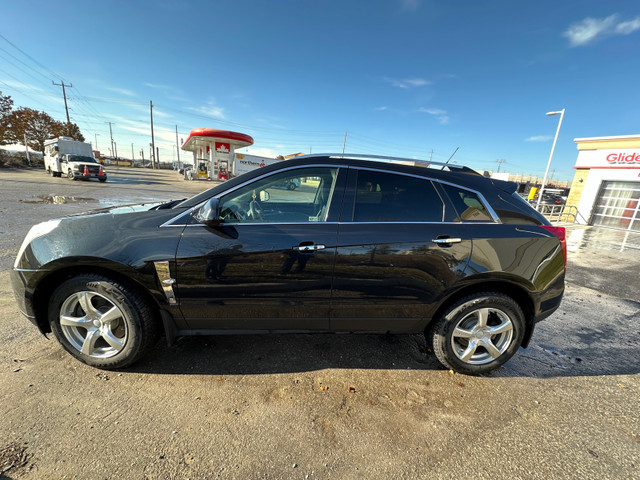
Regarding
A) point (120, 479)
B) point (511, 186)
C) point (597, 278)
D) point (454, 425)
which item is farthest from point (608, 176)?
point (120, 479)

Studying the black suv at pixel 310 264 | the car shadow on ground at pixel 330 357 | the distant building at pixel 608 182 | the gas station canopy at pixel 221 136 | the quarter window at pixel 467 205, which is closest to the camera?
the black suv at pixel 310 264

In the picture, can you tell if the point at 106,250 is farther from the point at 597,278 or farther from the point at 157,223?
the point at 597,278

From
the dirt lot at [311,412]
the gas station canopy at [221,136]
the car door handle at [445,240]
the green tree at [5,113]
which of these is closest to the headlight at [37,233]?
the dirt lot at [311,412]

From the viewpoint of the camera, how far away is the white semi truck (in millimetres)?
20891

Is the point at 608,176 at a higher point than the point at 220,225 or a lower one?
higher

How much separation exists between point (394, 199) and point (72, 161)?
27.7m

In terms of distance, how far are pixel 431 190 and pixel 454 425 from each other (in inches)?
71.9

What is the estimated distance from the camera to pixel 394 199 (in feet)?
7.99

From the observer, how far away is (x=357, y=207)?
2355mm

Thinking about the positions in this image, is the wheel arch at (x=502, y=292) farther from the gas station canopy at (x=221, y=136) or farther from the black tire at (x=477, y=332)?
the gas station canopy at (x=221, y=136)

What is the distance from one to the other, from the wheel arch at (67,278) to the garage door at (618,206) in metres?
20.9

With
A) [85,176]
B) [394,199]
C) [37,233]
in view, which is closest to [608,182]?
[394,199]

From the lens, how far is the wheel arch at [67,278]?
227 cm

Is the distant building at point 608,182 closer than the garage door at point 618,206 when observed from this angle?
Yes
